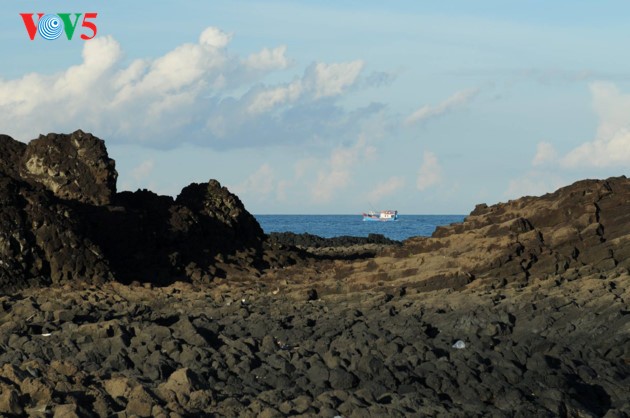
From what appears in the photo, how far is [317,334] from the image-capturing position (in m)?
18.9

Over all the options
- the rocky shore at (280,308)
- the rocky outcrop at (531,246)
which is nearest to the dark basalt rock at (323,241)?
the rocky shore at (280,308)

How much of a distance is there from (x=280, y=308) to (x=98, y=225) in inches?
312

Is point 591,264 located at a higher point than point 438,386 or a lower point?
higher

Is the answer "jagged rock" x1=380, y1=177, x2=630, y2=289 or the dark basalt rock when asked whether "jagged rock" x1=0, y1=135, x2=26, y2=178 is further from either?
the dark basalt rock

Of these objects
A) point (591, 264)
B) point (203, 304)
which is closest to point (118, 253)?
point (203, 304)

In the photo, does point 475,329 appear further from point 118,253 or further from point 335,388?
point 118,253

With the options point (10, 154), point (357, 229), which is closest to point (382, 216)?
point (357, 229)

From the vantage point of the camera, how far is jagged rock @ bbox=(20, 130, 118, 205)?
97.3 ft

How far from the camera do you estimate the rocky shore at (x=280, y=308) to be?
14.2m

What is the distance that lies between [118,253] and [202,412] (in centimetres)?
1531

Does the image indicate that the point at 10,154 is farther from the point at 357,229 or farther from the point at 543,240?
the point at 357,229

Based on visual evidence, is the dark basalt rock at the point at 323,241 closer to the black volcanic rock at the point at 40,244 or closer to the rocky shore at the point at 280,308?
the rocky shore at the point at 280,308

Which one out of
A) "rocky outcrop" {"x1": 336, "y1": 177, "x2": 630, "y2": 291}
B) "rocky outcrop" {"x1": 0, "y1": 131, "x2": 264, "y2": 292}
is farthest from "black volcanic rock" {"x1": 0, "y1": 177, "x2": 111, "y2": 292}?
"rocky outcrop" {"x1": 336, "y1": 177, "x2": 630, "y2": 291}

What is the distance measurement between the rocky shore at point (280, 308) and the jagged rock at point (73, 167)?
0.04m
